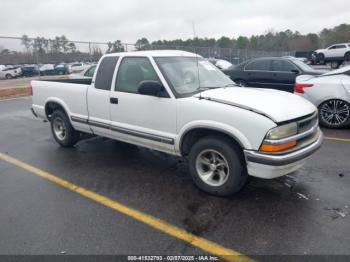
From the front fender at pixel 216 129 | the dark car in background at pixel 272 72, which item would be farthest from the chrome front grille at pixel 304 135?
the dark car in background at pixel 272 72

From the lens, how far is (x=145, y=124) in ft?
14.7

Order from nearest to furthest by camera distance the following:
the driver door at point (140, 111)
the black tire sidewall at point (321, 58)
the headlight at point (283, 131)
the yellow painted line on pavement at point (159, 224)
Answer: the yellow painted line on pavement at point (159, 224) < the headlight at point (283, 131) < the driver door at point (140, 111) < the black tire sidewall at point (321, 58)

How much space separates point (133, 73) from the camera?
4750 mm

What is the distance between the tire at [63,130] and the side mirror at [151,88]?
2434 mm

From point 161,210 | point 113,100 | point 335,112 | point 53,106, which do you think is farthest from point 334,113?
→ point 53,106

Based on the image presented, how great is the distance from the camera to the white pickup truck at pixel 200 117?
138 inches

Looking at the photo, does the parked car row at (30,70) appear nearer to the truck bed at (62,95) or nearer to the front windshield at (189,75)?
the truck bed at (62,95)

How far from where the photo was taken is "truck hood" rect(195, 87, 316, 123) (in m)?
3.54

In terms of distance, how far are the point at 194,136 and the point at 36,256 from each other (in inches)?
89.1

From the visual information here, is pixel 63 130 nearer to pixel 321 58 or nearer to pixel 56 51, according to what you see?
pixel 56 51

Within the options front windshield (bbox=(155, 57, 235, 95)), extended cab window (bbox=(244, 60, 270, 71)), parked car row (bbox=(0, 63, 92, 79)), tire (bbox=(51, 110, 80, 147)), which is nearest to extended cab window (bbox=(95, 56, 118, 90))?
front windshield (bbox=(155, 57, 235, 95))

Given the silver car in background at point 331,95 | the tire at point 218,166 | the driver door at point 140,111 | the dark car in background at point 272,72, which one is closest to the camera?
the tire at point 218,166

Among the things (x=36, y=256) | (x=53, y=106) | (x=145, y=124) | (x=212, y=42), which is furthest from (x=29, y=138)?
(x=212, y=42)

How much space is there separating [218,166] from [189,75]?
4.72 ft
